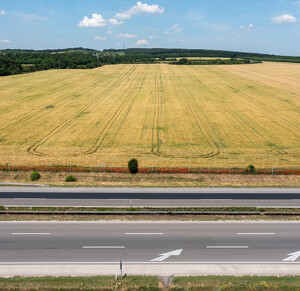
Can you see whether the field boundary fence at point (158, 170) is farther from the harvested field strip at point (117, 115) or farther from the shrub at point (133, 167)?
the harvested field strip at point (117, 115)

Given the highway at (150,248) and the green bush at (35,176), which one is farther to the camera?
the green bush at (35,176)

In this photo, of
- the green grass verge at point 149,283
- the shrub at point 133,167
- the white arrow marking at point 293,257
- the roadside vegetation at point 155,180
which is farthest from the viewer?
the shrub at point 133,167

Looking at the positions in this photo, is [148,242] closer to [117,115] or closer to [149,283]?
[149,283]

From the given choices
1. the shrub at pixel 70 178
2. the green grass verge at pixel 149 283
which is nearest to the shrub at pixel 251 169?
the green grass verge at pixel 149 283

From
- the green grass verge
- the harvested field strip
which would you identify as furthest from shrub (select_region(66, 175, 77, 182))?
the green grass verge

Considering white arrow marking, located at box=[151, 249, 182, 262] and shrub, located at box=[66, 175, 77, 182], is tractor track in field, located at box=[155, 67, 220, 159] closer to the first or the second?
shrub, located at box=[66, 175, 77, 182]

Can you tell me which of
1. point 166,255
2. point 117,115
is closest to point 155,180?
point 166,255
